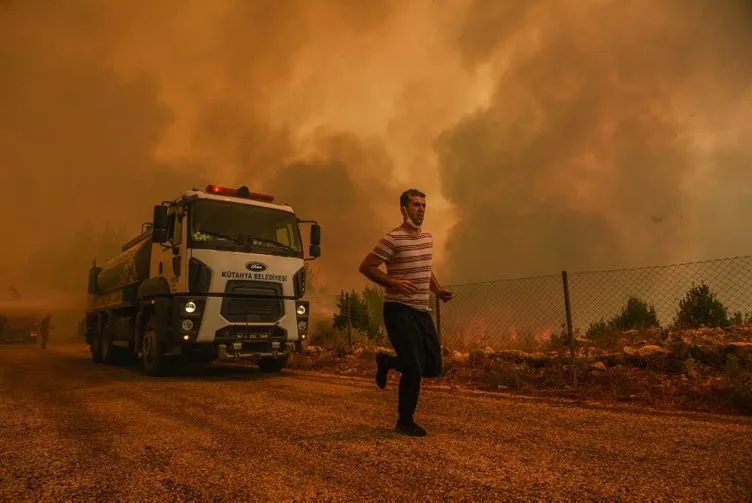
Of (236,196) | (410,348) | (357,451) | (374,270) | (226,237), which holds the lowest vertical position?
(357,451)

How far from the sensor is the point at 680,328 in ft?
31.6

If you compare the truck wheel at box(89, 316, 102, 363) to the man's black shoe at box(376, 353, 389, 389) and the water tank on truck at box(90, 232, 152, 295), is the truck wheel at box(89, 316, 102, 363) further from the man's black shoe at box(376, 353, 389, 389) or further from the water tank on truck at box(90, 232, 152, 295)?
the man's black shoe at box(376, 353, 389, 389)

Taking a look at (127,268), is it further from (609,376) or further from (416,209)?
(609,376)

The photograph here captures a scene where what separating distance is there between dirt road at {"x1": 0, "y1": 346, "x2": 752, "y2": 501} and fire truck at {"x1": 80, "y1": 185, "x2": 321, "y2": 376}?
253 centimetres

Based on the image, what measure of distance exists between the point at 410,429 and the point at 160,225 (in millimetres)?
6587

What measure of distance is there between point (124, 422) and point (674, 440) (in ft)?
15.9

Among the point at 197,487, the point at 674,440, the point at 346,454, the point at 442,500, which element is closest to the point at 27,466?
the point at 197,487

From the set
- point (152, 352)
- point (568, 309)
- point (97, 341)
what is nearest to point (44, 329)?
point (97, 341)

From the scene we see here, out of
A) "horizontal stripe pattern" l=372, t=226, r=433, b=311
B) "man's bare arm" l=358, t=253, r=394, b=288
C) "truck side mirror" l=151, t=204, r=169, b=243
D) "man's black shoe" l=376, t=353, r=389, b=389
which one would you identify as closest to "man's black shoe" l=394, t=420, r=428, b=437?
"man's black shoe" l=376, t=353, r=389, b=389

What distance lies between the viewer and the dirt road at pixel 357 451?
262 centimetres

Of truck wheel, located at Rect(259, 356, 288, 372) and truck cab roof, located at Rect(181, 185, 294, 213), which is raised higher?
truck cab roof, located at Rect(181, 185, 294, 213)

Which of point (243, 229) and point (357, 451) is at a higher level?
point (243, 229)

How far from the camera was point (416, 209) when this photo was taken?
13.0ft

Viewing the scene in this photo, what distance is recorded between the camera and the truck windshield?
8539mm
